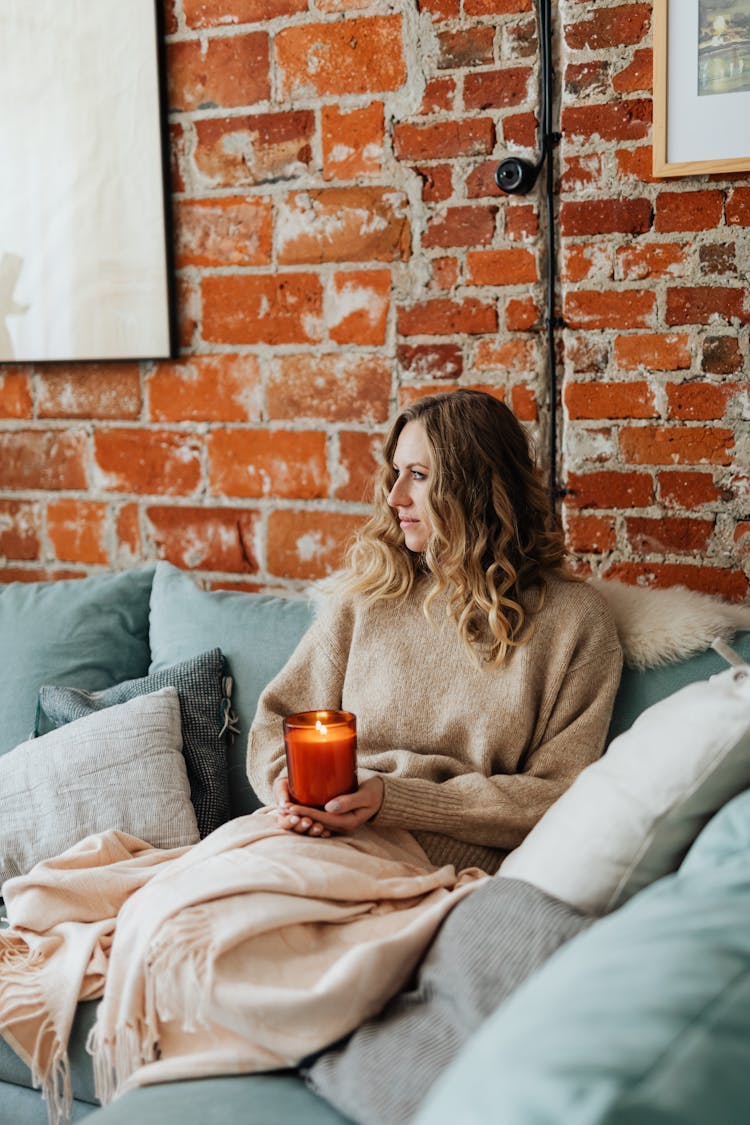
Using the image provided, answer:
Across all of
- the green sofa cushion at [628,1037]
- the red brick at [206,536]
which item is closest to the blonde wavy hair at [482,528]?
the red brick at [206,536]

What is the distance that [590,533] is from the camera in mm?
2174

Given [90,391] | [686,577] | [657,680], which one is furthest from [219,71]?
[657,680]

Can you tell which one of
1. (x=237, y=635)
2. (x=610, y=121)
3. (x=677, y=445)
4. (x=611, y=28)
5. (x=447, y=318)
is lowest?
(x=237, y=635)

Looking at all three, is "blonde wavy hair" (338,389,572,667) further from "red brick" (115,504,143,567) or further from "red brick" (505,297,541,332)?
"red brick" (115,504,143,567)

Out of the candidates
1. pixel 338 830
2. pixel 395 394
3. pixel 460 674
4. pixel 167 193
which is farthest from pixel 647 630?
pixel 167 193

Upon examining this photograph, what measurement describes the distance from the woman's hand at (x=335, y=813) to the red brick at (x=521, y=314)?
3.28 ft

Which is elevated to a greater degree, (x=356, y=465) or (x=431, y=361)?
(x=431, y=361)

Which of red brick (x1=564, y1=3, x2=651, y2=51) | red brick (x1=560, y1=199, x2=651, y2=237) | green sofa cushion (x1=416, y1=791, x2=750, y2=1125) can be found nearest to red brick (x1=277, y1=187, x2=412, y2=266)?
red brick (x1=560, y1=199, x2=651, y2=237)

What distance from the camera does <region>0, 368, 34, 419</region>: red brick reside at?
2750 mm

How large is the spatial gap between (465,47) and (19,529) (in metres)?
1.52

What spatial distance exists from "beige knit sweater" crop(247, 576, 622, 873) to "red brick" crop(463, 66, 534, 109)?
0.95 metres

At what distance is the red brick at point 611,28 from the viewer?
2004 millimetres

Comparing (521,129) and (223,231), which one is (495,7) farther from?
(223,231)

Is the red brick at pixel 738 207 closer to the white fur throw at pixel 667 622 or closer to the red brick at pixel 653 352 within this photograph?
the red brick at pixel 653 352
